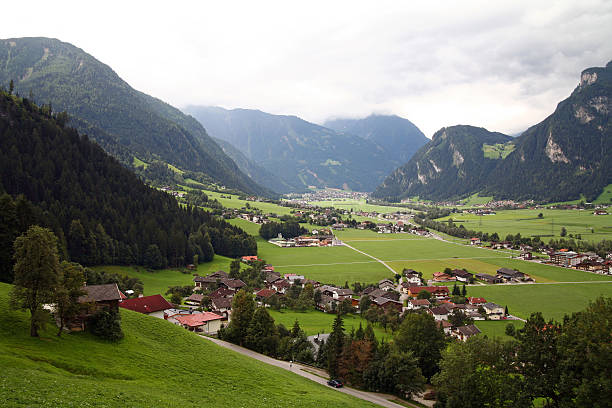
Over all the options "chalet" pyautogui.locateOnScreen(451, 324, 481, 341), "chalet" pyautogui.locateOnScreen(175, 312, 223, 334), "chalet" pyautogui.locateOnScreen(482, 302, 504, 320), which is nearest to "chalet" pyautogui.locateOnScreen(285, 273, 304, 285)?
"chalet" pyautogui.locateOnScreen(175, 312, 223, 334)

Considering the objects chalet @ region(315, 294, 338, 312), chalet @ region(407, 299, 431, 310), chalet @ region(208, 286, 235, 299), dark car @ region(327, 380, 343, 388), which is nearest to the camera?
dark car @ region(327, 380, 343, 388)

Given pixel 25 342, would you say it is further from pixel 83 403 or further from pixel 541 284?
pixel 541 284

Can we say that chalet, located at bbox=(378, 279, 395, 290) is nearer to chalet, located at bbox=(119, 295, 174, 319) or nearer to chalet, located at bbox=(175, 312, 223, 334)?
chalet, located at bbox=(175, 312, 223, 334)

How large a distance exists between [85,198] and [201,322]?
50.6 meters

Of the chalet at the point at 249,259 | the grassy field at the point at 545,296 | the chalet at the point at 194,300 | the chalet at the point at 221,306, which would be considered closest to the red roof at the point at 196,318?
the chalet at the point at 221,306

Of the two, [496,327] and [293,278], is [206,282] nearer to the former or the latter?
[293,278]

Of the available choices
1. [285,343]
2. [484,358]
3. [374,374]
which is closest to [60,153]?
[285,343]

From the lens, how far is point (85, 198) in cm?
8431

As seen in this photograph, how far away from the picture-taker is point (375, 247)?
437 ft

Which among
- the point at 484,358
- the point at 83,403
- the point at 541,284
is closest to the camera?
the point at 83,403

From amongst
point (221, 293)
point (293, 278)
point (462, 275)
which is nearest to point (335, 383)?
point (221, 293)

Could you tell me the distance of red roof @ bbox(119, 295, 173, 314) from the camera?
5359 centimetres

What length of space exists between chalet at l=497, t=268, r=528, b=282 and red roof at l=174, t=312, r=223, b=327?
70.4 m

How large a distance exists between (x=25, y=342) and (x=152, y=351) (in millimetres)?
8984
